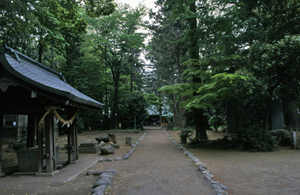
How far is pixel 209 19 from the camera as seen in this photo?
33.4ft

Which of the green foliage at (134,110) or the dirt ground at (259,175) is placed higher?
the green foliage at (134,110)

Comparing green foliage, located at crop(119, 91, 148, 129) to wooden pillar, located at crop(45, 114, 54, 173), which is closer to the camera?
wooden pillar, located at crop(45, 114, 54, 173)

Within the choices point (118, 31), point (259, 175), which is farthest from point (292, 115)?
point (118, 31)

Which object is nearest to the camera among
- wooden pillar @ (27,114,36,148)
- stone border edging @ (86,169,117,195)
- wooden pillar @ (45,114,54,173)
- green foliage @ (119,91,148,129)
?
stone border edging @ (86,169,117,195)

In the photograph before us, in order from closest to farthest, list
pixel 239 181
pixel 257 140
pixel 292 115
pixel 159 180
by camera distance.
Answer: pixel 239 181
pixel 159 180
pixel 257 140
pixel 292 115

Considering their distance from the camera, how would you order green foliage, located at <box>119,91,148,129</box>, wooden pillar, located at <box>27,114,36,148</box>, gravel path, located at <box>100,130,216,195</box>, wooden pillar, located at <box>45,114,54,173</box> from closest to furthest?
gravel path, located at <box>100,130,216,195</box> < wooden pillar, located at <box>45,114,54,173</box> < wooden pillar, located at <box>27,114,36,148</box> < green foliage, located at <box>119,91,148,129</box>

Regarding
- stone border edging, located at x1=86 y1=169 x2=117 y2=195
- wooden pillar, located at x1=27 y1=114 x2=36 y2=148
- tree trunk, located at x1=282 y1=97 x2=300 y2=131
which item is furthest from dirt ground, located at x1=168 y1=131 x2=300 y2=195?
tree trunk, located at x1=282 y1=97 x2=300 y2=131

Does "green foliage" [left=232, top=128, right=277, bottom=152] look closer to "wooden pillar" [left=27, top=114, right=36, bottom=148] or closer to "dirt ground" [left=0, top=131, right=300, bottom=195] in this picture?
"dirt ground" [left=0, top=131, right=300, bottom=195]

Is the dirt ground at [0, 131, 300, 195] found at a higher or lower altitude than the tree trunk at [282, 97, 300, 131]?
lower

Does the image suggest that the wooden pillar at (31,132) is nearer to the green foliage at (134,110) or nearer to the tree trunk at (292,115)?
the tree trunk at (292,115)

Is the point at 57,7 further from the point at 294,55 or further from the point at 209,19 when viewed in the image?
the point at 294,55

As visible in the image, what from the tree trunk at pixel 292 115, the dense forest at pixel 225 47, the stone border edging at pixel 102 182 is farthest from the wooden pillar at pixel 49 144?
the tree trunk at pixel 292 115

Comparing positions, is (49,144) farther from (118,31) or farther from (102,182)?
(118,31)

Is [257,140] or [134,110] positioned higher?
[134,110]
